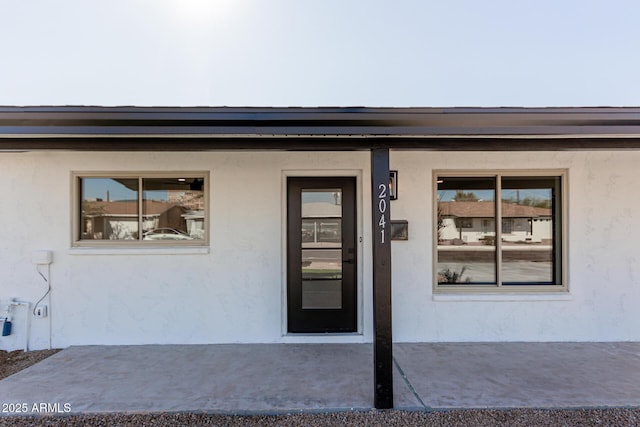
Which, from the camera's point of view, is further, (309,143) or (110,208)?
(110,208)

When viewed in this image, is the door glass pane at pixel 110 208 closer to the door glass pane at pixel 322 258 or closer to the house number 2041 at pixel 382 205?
the door glass pane at pixel 322 258

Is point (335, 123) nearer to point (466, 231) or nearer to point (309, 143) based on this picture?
point (309, 143)

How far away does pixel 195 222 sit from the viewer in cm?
514

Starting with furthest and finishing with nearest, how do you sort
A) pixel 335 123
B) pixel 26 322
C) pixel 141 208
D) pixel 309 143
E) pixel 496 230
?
pixel 496 230
pixel 141 208
pixel 26 322
pixel 309 143
pixel 335 123

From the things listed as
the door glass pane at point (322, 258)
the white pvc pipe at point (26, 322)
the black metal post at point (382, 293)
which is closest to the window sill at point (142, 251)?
the white pvc pipe at point (26, 322)

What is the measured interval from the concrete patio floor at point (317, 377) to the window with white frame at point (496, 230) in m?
0.96

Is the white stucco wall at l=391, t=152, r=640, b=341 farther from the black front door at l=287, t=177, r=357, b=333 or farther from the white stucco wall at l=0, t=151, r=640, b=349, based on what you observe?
the black front door at l=287, t=177, r=357, b=333

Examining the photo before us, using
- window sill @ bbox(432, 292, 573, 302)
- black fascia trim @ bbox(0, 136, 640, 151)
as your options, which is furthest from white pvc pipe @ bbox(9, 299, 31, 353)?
window sill @ bbox(432, 292, 573, 302)

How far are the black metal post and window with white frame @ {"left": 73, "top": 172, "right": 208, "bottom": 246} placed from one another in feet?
9.23

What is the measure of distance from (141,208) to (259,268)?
1.91 m

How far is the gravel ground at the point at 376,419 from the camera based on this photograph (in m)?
3.12

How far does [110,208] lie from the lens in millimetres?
5156

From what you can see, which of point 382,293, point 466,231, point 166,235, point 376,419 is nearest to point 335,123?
point 382,293

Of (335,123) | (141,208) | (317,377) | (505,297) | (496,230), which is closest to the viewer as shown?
(335,123)
